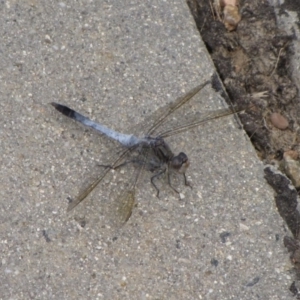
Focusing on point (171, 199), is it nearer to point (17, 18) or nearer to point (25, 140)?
point (25, 140)

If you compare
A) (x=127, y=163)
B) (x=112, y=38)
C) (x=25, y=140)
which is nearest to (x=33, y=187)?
(x=25, y=140)

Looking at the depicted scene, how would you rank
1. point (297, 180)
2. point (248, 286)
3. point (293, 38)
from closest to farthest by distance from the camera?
point (248, 286), point (297, 180), point (293, 38)

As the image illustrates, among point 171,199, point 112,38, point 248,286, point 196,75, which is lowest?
point 248,286

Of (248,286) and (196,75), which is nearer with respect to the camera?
(248,286)

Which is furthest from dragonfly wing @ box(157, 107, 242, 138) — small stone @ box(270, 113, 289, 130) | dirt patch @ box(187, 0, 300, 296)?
small stone @ box(270, 113, 289, 130)

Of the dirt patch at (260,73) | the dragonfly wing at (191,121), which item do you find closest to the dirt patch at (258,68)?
the dirt patch at (260,73)

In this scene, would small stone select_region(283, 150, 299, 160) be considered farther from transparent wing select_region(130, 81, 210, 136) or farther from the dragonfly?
transparent wing select_region(130, 81, 210, 136)

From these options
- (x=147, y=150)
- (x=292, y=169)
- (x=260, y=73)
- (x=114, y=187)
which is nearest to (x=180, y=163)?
(x=147, y=150)
